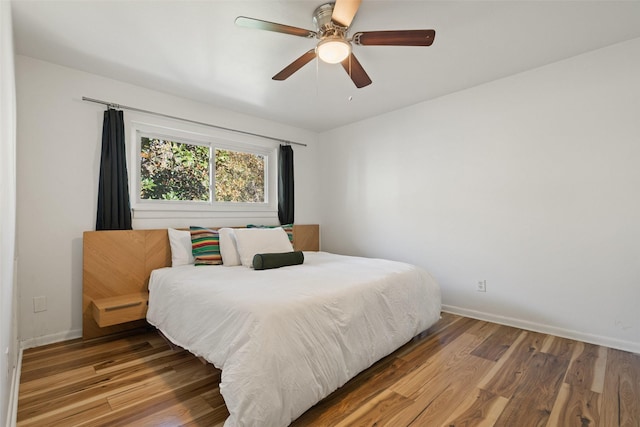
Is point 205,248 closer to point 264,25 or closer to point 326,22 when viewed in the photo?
point 264,25

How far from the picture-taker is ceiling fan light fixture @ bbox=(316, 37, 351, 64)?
1919 millimetres

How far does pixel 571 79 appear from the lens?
2.57 metres

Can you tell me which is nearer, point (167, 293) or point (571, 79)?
point (167, 293)

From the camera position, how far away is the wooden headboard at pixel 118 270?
101 inches

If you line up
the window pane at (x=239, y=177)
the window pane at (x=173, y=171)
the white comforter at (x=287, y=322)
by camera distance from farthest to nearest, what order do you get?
1. the window pane at (x=239, y=177)
2. the window pane at (x=173, y=171)
3. the white comforter at (x=287, y=322)

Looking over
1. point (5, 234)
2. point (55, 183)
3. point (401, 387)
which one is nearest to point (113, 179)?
point (55, 183)

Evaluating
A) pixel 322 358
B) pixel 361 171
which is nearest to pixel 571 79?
pixel 361 171

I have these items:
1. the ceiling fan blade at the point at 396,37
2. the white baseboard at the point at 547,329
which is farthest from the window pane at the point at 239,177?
the white baseboard at the point at 547,329

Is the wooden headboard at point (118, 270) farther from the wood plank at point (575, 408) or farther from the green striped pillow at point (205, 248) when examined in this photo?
the wood plank at point (575, 408)

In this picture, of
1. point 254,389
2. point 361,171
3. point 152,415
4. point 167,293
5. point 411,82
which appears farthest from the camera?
point 361,171

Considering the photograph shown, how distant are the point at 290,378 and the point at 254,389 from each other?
0.19 metres

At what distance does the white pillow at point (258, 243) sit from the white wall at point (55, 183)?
1.34 metres

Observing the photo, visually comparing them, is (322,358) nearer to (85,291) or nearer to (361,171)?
(85,291)

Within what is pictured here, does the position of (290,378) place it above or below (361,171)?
below
